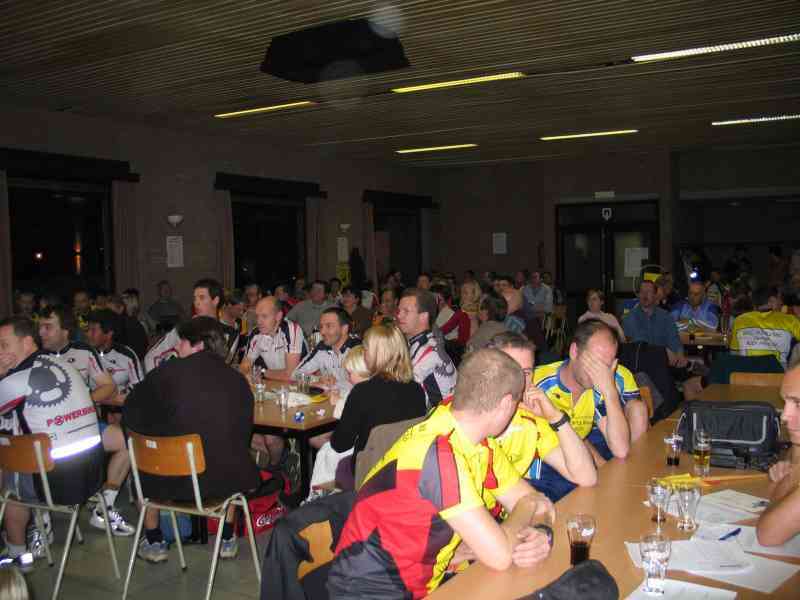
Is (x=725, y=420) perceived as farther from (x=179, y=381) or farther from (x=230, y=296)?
(x=230, y=296)

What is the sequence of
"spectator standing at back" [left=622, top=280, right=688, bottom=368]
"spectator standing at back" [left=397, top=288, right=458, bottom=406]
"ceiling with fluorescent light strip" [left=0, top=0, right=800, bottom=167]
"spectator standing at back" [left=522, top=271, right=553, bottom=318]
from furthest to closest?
"spectator standing at back" [left=522, top=271, right=553, bottom=318], "spectator standing at back" [left=622, top=280, right=688, bottom=368], "ceiling with fluorescent light strip" [left=0, top=0, right=800, bottom=167], "spectator standing at back" [left=397, top=288, right=458, bottom=406]

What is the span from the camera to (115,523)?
5094 mm

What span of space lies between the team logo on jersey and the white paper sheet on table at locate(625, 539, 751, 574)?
3130 millimetres

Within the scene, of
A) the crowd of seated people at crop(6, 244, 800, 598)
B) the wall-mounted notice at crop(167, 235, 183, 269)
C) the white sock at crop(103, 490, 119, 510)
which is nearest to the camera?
the crowd of seated people at crop(6, 244, 800, 598)

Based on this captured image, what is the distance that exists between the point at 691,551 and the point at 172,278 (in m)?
9.84

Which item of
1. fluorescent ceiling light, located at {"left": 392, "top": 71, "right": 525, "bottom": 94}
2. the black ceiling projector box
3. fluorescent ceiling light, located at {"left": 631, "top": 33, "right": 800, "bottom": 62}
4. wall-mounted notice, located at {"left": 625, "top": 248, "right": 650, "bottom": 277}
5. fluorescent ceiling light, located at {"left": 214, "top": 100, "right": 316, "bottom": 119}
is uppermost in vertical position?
fluorescent ceiling light, located at {"left": 214, "top": 100, "right": 316, "bottom": 119}

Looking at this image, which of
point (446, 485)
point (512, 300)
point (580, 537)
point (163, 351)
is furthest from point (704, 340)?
point (446, 485)

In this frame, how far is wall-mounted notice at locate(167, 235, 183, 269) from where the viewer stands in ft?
36.8

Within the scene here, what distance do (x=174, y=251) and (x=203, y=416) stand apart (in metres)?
7.65

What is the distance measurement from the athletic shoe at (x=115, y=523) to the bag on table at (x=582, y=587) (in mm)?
3876

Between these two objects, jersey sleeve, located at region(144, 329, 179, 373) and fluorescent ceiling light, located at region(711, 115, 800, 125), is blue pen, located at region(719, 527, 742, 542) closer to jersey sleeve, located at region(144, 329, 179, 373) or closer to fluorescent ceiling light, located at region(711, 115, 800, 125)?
jersey sleeve, located at region(144, 329, 179, 373)

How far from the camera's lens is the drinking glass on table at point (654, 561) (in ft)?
7.01

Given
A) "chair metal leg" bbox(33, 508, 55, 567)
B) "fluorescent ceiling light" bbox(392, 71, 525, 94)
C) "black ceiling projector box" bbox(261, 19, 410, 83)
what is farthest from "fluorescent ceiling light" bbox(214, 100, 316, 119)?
"chair metal leg" bbox(33, 508, 55, 567)

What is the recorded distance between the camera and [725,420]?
346cm
